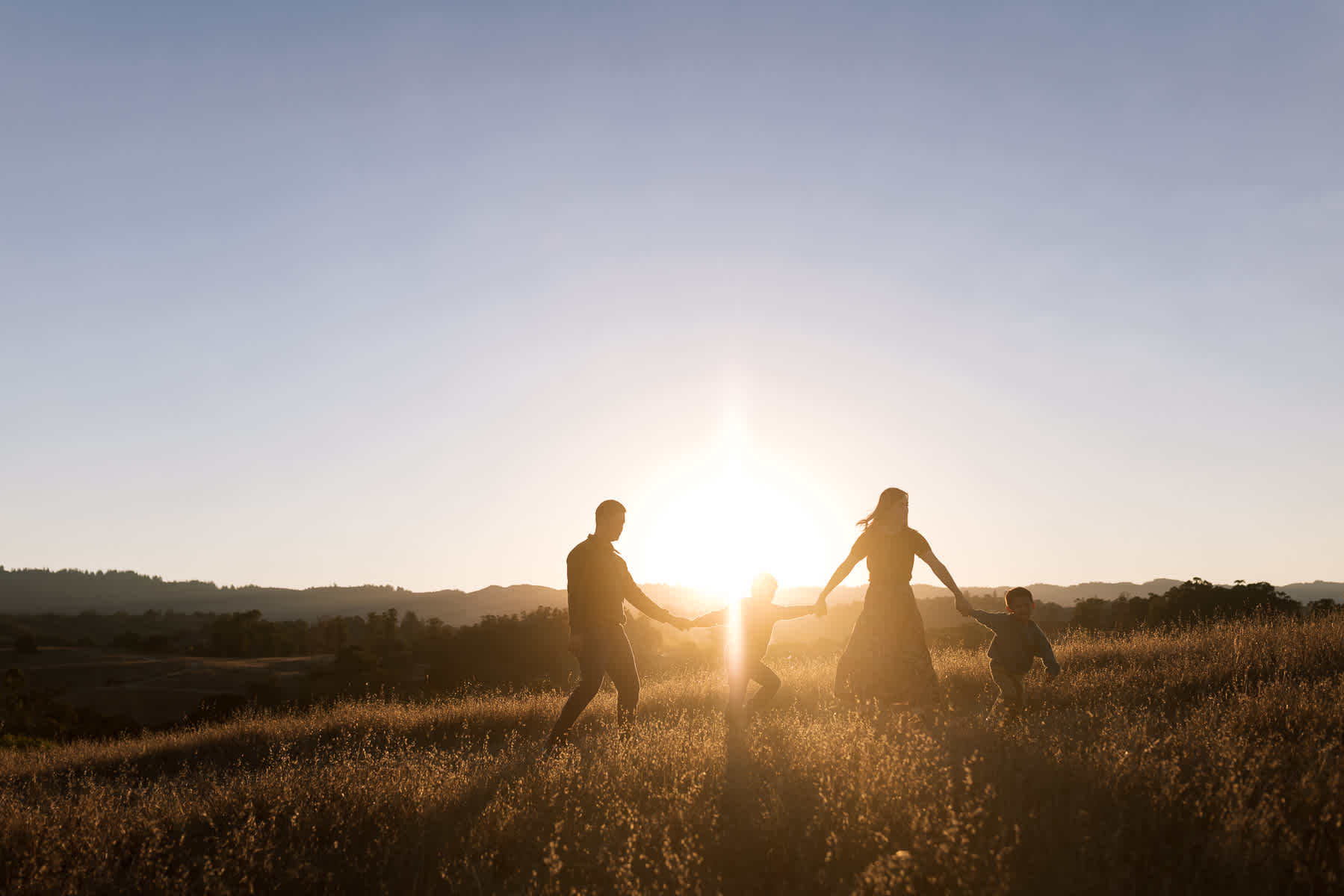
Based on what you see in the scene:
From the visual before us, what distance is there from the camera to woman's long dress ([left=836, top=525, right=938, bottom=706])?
741 cm

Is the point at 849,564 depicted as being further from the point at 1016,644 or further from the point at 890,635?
the point at 1016,644

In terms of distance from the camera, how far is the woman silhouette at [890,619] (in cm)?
741

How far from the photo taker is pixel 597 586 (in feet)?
24.8

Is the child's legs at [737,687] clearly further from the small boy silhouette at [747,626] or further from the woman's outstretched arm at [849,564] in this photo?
the woman's outstretched arm at [849,564]

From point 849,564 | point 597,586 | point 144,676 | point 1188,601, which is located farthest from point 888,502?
point 144,676

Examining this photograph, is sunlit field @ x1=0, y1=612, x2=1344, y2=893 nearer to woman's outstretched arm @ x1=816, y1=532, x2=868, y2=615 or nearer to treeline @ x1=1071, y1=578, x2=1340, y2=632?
woman's outstretched arm @ x1=816, y1=532, x2=868, y2=615

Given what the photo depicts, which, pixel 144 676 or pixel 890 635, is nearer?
pixel 890 635

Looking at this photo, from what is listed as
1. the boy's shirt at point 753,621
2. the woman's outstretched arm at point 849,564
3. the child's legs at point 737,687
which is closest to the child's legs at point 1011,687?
the woman's outstretched arm at point 849,564

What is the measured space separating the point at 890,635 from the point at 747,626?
1.42 metres

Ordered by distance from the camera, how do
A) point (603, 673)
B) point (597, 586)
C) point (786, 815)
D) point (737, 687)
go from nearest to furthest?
1. point (786, 815)
2. point (603, 673)
3. point (597, 586)
4. point (737, 687)

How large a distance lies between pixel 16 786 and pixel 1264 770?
461 inches

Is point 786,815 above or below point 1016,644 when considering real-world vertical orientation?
below

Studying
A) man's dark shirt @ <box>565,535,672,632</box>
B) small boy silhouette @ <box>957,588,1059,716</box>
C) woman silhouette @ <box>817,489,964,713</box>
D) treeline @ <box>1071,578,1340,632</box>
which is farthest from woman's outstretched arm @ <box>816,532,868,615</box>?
treeline @ <box>1071,578,1340,632</box>

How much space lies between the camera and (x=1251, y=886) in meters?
3.46
